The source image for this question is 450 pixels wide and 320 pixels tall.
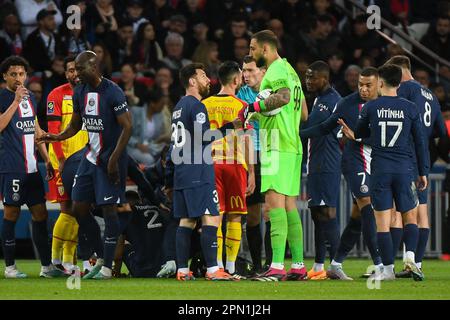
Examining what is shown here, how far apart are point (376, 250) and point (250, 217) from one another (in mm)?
1478

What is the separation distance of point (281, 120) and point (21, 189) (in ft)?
9.95

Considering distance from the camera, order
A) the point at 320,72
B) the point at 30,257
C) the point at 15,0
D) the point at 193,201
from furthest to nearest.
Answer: the point at 15,0 < the point at 30,257 < the point at 320,72 < the point at 193,201

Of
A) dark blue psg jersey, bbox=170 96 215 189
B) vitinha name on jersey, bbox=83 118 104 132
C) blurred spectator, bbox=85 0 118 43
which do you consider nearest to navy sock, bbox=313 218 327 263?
dark blue psg jersey, bbox=170 96 215 189

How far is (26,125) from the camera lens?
13.9 metres

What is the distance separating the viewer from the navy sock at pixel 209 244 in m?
12.6

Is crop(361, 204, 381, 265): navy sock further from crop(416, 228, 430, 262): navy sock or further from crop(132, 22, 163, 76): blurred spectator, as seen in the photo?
crop(132, 22, 163, 76): blurred spectator

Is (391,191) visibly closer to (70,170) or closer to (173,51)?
(70,170)

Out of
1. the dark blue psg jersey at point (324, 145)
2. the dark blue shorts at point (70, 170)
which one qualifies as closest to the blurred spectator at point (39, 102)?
the dark blue shorts at point (70, 170)

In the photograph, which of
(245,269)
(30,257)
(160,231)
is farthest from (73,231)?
(30,257)

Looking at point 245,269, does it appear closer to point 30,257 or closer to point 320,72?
point 320,72

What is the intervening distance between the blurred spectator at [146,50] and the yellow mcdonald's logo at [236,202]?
291 inches

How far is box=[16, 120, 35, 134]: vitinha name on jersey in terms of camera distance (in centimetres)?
1380

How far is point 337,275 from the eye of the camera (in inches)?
529

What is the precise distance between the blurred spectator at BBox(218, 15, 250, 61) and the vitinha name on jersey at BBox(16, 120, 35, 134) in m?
7.46
